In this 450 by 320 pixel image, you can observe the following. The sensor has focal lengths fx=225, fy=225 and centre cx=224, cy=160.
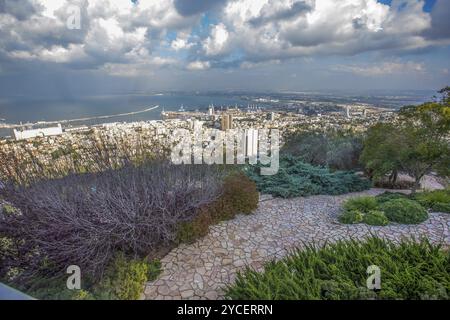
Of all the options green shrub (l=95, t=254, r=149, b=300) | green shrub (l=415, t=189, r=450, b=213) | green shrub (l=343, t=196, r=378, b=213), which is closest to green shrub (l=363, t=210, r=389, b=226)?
green shrub (l=343, t=196, r=378, b=213)

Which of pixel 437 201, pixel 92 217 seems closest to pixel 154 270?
pixel 92 217

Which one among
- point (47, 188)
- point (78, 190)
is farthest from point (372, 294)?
point (47, 188)

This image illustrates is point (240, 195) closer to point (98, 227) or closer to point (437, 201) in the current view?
point (98, 227)
